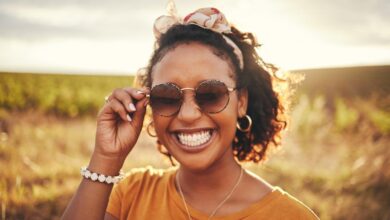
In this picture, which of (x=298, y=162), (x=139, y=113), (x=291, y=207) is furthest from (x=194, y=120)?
(x=298, y=162)

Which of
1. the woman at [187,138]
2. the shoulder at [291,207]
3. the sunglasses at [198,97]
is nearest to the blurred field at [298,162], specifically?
the woman at [187,138]

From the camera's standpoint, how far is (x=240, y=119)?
3312mm

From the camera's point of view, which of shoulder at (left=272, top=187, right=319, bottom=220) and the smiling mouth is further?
the smiling mouth

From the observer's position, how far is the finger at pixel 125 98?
9.32 ft

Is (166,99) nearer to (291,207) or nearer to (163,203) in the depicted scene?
(163,203)

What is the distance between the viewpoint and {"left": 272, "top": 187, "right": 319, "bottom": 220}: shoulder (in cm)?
262

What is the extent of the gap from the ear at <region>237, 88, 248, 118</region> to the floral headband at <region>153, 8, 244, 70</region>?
17 centimetres

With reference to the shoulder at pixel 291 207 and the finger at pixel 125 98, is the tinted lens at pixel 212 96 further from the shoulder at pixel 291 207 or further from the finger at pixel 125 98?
the shoulder at pixel 291 207

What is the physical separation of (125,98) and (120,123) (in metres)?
0.19

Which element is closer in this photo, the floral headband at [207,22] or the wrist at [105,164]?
the wrist at [105,164]

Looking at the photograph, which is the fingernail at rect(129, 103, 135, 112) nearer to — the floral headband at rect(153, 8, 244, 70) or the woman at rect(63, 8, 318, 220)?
the woman at rect(63, 8, 318, 220)

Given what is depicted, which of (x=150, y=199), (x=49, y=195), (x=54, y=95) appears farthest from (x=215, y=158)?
(x=54, y=95)

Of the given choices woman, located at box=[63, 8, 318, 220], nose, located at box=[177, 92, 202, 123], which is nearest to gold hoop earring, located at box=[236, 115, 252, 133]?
woman, located at box=[63, 8, 318, 220]

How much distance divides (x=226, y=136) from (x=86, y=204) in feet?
3.06
